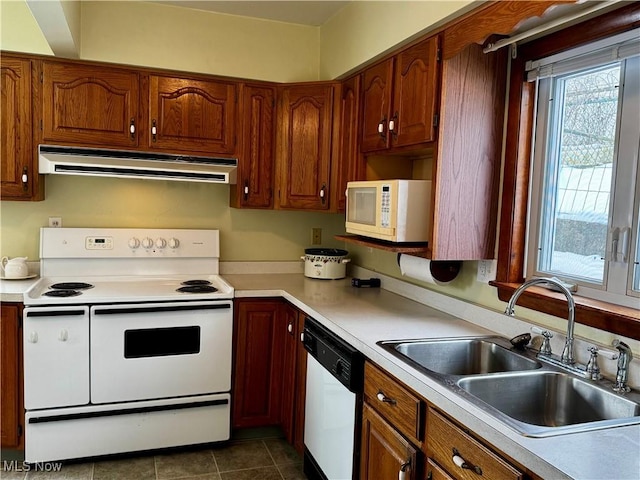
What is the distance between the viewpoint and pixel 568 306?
72.1 inches

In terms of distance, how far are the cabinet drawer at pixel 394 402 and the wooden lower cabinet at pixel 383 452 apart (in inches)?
1.3

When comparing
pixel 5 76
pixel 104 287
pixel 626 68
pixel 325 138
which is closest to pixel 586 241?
pixel 626 68

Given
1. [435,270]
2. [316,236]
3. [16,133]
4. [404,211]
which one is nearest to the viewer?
[404,211]

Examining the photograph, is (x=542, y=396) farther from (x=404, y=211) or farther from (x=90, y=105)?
(x=90, y=105)

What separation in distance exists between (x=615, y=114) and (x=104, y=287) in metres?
2.61

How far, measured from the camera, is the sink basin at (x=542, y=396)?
168cm

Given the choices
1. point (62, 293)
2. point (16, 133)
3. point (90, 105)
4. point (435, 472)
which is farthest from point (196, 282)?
point (435, 472)

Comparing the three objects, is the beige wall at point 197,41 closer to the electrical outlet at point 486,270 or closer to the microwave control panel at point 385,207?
the microwave control panel at point 385,207

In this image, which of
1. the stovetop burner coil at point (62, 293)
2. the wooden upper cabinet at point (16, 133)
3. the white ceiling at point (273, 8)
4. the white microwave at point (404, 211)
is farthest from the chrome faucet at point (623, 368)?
the wooden upper cabinet at point (16, 133)

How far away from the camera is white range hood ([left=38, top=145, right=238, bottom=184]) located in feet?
9.53

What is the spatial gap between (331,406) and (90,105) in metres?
2.07

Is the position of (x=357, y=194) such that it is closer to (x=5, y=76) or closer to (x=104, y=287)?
(x=104, y=287)

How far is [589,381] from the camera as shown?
5.57 feet

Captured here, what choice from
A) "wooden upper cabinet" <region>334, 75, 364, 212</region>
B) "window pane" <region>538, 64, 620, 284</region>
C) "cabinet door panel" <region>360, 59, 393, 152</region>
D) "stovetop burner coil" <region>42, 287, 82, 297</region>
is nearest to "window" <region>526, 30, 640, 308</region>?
"window pane" <region>538, 64, 620, 284</region>
